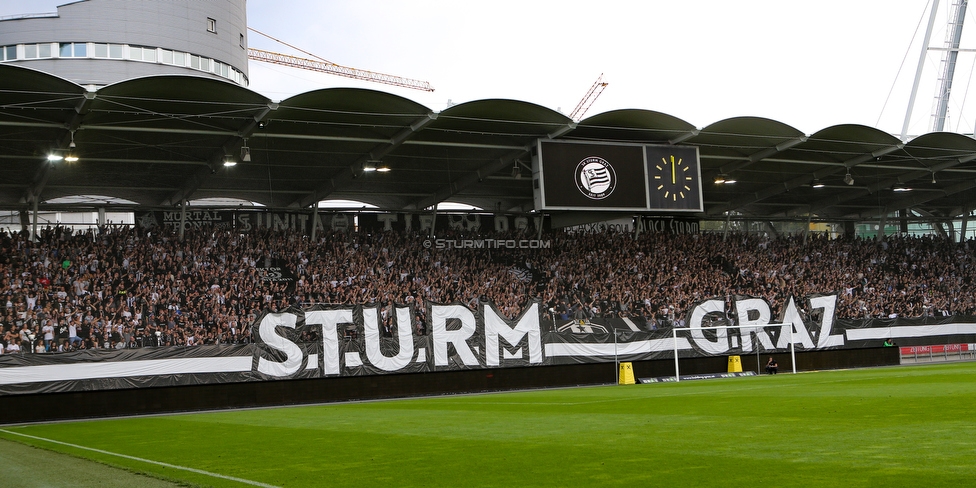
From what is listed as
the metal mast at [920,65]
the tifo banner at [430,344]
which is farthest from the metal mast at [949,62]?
the tifo banner at [430,344]

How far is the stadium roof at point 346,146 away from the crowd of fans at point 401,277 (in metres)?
2.66

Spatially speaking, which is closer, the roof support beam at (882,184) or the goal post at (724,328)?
the goal post at (724,328)

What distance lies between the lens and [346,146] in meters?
34.5

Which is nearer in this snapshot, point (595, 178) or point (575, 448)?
point (575, 448)

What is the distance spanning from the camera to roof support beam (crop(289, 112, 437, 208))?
1247 inches

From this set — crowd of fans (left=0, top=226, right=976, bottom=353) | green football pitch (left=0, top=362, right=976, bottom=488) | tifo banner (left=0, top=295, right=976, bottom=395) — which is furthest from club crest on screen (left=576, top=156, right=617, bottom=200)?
green football pitch (left=0, top=362, right=976, bottom=488)

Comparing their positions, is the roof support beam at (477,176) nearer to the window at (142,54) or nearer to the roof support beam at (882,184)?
the roof support beam at (882,184)

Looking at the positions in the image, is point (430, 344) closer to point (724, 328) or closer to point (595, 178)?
point (595, 178)

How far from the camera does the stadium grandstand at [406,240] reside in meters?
28.6

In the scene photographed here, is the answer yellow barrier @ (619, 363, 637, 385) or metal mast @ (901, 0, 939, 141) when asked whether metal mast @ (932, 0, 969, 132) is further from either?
yellow barrier @ (619, 363, 637, 385)

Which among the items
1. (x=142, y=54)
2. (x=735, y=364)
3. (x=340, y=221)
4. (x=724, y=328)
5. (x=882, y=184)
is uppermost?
(x=142, y=54)

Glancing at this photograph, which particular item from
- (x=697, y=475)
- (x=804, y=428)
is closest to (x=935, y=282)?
(x=804, y=428)

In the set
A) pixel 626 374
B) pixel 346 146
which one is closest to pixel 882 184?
pixel 626 374

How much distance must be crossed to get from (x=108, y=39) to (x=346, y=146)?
39317 millimetres
